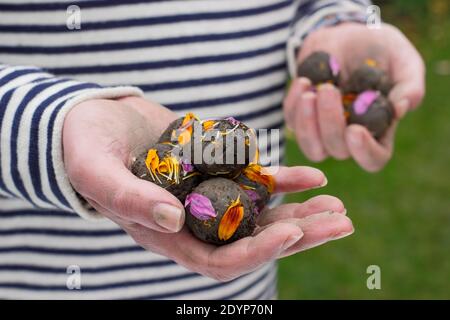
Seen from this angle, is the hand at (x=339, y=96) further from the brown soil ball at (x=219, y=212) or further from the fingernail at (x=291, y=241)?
the fingernail at (x=291, y=241)

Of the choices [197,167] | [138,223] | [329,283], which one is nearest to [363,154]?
[197,167]

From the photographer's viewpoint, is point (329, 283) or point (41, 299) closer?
point (41, 299)

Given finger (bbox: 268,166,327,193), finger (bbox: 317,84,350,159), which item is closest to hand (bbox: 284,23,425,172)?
finger (bbox: 317,84,350,159)

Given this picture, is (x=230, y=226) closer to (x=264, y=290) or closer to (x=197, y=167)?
(x=197, y=167)

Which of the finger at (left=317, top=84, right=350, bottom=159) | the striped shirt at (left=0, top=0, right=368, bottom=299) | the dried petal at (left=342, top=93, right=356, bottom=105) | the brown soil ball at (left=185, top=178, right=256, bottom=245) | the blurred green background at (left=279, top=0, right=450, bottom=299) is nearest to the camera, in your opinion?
the brown soil ball at (left=185, top=178, right=256, bottom=245)

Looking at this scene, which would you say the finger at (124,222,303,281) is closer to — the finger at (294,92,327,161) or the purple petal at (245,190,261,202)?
the purple petal at (245,190,261,202)
